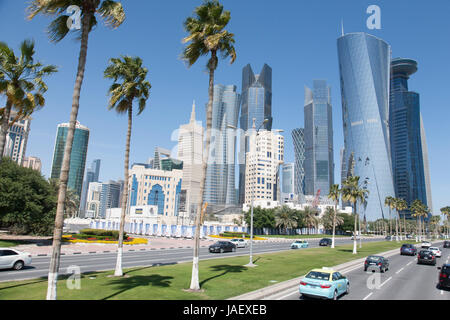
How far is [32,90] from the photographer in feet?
62.6

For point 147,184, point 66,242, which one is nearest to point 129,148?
point 66,242

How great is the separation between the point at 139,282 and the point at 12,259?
11445mm

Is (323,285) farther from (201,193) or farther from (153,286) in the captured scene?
(153,286)

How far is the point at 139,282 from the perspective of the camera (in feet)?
56.0

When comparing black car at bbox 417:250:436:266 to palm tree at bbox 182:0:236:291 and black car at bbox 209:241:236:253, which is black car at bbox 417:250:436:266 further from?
palm tree at bbox 182:0:236:291

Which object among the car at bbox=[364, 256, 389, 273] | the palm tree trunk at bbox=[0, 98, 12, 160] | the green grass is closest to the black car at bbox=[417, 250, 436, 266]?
the car at bbox=[364, 256, 389, 273]

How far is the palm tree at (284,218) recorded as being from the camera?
96.8 meters

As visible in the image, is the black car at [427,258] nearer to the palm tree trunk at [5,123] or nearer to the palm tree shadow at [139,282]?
the palm tree shadow at [139,282]

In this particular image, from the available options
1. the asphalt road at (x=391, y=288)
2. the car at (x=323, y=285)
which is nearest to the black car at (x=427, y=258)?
the asphalt road at (x=391, y=288)

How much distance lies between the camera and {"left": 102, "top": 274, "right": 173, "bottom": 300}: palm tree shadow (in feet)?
51.4

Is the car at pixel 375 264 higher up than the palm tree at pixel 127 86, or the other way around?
the palm tree at pixel 127 86

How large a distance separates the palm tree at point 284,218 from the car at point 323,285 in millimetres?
81820

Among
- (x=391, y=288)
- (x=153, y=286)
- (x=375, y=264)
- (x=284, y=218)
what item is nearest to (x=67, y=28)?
(x=153, y=286)

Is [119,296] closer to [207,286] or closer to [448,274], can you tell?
[207,286]
